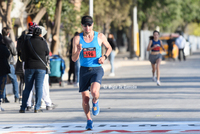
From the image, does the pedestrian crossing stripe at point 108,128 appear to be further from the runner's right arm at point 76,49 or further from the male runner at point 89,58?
the runner's right arm at point 76,49

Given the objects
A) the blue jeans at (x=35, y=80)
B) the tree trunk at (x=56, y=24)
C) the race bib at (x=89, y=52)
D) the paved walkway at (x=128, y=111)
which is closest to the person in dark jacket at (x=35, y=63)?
the blue jeans at (x=35, y=80)

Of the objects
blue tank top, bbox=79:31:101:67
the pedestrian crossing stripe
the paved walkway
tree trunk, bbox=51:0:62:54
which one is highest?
tree trunk, bbox=51:0:62:54

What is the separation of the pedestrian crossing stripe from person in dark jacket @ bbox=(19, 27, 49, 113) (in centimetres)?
169

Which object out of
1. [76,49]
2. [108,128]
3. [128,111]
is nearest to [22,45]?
[128,111]

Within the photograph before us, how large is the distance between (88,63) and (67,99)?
5.35 metres

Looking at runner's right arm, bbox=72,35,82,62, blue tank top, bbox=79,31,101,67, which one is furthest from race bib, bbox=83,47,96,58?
runner's right arm, bbox=72,35,82,62

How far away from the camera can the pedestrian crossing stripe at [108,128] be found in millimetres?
7973

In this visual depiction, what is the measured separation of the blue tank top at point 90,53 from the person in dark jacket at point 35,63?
2652mm

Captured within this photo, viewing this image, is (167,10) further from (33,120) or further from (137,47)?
(33,120)

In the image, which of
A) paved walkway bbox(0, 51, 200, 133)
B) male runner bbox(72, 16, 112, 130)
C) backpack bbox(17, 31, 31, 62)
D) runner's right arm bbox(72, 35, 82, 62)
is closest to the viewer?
runner's right arm bbox(72, 35, 82, 62)

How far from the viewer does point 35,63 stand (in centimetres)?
1047

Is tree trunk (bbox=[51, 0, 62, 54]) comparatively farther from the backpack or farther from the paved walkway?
the backpack

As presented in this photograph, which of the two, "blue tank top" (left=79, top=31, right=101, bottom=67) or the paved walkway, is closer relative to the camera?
"blue tank top" (left=79, top=31, right=101, bottom=67)

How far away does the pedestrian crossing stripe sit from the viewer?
7973 mm
